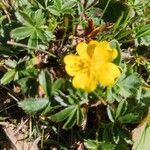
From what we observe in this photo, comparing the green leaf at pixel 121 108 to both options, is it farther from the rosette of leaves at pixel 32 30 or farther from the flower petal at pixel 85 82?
the rosette of leaves at pixel 32 30

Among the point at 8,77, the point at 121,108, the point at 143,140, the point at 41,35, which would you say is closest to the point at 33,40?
the point at 41,35

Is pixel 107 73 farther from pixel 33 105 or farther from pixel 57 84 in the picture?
pixel 33 105

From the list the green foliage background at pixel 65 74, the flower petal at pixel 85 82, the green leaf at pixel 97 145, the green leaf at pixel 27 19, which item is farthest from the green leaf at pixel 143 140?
the green leaf at pixel 27 19

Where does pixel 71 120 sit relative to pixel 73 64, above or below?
below

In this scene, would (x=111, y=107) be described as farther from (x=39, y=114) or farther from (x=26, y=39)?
(x=26, y=39)

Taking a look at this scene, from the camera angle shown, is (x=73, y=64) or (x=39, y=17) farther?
(x=39, y=17)

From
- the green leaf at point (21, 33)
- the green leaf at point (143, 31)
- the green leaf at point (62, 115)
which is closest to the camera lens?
the green leaf at point (62, 115)
